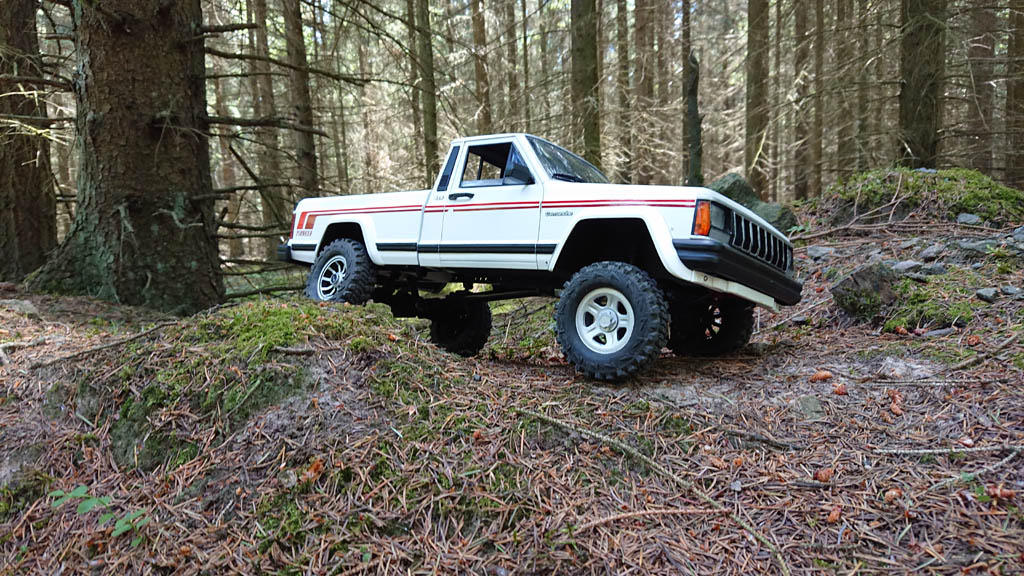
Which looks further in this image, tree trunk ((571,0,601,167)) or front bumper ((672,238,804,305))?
tree trunk ((571,0,601,167))

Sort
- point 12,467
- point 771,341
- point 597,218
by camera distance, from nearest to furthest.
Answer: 1. point 12,467
2. point 597,218
3. point 771,341

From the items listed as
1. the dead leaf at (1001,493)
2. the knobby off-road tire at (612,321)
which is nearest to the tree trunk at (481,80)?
the knobby off-road tire at (612,321)

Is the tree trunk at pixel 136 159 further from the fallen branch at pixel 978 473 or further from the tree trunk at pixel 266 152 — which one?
the fallen branch at pixel 978 473

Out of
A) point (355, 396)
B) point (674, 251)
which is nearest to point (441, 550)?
point (355, 396)

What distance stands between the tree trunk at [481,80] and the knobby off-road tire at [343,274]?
8045 millimetres

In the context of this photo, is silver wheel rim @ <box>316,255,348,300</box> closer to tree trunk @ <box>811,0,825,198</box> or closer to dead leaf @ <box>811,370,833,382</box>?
dead leaf @ <box>811,370,833,382</box>

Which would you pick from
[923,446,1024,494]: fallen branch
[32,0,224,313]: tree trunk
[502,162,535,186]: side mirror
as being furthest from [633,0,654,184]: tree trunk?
[923,446,1024,494]: fallen branch

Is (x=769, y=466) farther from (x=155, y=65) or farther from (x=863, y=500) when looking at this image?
(x=155, y=65)

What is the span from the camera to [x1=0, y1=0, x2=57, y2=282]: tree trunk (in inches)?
265

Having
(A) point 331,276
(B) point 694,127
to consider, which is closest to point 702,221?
(A) point 331,276

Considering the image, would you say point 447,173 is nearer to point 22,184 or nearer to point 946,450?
point 946,450

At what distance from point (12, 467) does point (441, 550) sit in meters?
2.47

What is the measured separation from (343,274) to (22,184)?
5.24 meters

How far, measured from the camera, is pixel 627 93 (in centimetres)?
1415
